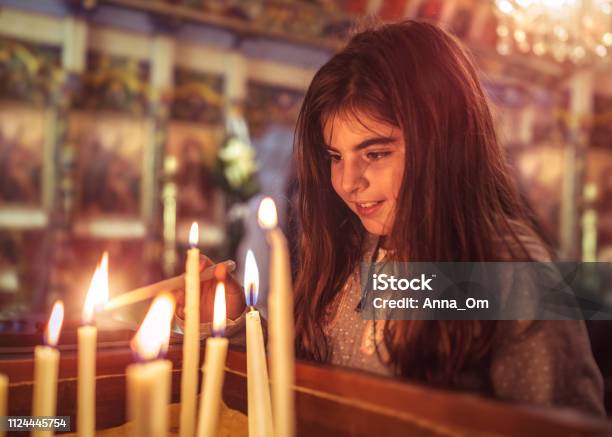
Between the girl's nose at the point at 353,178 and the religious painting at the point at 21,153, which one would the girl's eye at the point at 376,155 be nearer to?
the girl's nose at the point at 353,178

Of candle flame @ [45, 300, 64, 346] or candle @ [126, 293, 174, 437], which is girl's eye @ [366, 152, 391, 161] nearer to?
candle flame @ [45, 300, 64, 346]

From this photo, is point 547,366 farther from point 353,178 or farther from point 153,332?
point 153,332

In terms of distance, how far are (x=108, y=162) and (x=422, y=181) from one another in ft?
18.5

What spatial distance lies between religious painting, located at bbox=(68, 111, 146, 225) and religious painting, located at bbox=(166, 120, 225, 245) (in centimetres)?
40

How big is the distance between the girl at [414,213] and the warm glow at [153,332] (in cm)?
59

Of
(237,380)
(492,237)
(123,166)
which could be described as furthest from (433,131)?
(123,166)

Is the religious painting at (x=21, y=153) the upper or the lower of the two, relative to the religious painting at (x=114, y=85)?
lower

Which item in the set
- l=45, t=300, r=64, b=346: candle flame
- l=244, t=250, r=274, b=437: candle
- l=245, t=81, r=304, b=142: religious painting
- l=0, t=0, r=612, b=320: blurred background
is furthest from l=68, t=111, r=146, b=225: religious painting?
l=244, t=250, r=274, b=437: candle

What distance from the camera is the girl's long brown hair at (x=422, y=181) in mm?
→ 1131

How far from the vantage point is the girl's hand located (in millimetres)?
1304

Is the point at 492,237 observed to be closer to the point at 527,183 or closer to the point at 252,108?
the point at 252,108

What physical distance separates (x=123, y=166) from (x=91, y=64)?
113cm

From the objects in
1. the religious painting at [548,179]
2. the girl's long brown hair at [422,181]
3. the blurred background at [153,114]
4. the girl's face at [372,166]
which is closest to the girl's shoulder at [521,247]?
the girl's long brown hair at [422,181]

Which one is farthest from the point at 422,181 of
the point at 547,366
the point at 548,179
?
the point at 548,179
